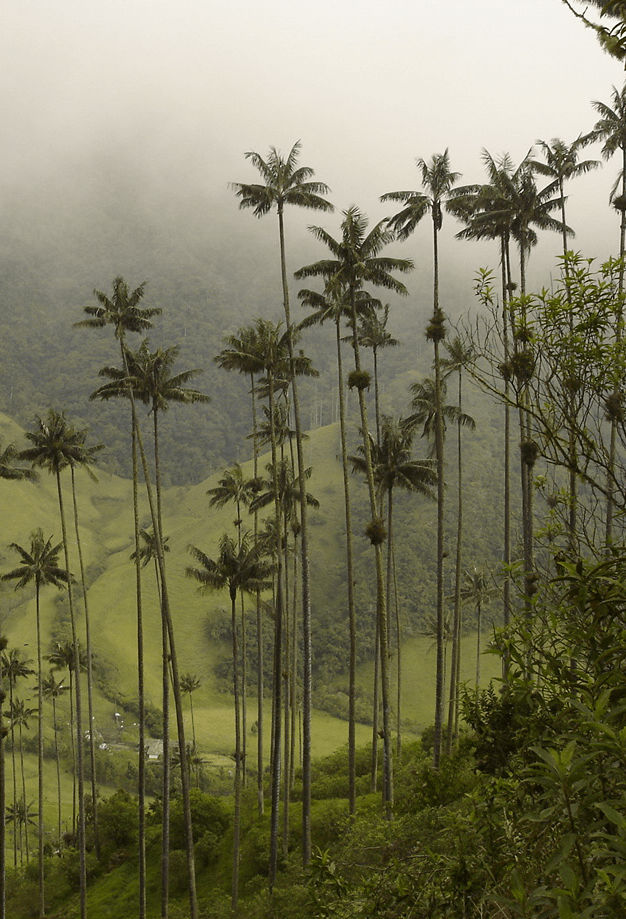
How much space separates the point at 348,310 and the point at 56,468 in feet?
59.5

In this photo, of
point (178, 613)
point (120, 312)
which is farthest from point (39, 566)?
point (178, 613)

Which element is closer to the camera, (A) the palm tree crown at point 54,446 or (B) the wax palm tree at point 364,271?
(B) the wax palm tree at point 364,271

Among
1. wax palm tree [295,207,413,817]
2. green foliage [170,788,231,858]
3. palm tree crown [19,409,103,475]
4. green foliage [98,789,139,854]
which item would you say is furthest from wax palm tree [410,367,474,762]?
green foliage [98,789,139,854]

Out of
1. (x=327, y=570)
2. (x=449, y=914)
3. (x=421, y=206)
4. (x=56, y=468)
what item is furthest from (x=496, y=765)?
(x=327, y=570)

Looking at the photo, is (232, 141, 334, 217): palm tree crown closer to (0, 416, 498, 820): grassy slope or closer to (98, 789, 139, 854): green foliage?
(98, 789, 139, 854): green foliage

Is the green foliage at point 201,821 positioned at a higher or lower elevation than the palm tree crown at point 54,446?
lower

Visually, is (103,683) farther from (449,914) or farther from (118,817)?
(449,914)

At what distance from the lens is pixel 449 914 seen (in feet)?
15.3

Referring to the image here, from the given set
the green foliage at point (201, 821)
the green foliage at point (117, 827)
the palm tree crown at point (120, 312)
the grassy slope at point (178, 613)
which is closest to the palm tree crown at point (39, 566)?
the palm tree crown at point (120, 312)

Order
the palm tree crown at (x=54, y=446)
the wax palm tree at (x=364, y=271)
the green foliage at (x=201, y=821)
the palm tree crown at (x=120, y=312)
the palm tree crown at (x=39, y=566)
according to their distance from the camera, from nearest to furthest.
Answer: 1. the wax palm tree at (x=364, y=271)
2. the palm tree crown at (x=120, y=312)
3. the palm tree crown at (x=54, y=446)
4. the palm tree crown at (x=39, y=566)
5. the green foliage at (x=201, y=821)

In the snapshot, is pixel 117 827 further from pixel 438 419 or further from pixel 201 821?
pixel 438 419

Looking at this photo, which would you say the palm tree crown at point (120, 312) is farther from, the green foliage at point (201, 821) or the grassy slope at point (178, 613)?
the grassy slope at point (178, 613)

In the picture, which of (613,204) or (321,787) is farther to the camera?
(321,787)

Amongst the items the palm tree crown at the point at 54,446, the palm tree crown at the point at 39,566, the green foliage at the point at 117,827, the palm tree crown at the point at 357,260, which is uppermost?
the palm tree crown at the point at 357,260
